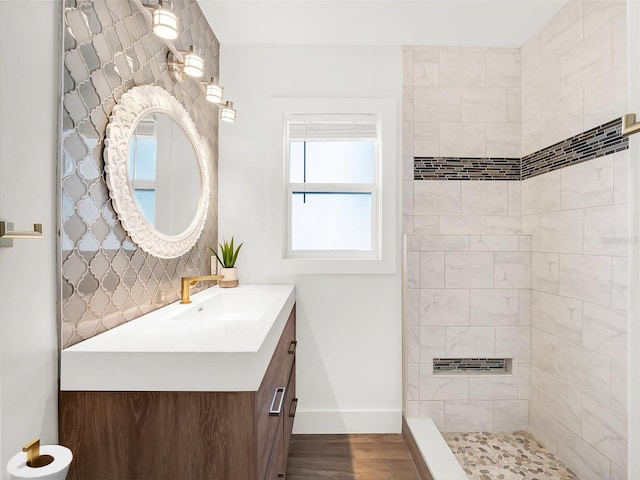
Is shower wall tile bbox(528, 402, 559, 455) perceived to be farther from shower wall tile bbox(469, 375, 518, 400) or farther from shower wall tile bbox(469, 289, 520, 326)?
shower wall tile bbox(469, 289, 520, 326)

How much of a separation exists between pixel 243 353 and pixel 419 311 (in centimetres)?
157

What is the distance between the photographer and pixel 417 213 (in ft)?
7.50

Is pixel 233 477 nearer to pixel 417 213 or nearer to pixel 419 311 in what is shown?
pixel 419 311

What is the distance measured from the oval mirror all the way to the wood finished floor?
134 centimetres

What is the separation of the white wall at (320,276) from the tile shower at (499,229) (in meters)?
0.16

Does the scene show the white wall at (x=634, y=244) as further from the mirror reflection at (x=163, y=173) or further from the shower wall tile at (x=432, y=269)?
the mirror reflection at (x=163, y=173)

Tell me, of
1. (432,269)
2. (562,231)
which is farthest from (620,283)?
(432,269)

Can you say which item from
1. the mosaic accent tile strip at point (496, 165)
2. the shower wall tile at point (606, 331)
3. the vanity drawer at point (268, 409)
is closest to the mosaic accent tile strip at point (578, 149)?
the mosaic accent tile strip at point (496, 165)

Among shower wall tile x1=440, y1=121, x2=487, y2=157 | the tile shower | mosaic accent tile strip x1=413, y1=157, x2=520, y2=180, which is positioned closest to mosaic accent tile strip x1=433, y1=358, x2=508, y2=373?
the tile shower

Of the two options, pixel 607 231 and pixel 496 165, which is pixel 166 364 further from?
pixel 496 165

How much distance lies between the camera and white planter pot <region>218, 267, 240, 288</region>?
6.68ft

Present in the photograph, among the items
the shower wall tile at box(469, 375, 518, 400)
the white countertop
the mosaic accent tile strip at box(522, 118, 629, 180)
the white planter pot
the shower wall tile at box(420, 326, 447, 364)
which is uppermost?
the mosaic accent tile strip at box(522, 118, 629, 180)

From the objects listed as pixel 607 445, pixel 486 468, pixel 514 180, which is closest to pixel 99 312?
pixel 486 468

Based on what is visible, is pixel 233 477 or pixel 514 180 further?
pixel 514 180
